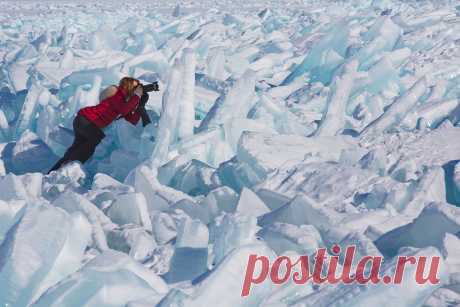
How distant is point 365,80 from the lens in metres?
4.20

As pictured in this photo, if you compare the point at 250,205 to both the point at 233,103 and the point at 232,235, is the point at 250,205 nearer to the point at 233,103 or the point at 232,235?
the point at 232,235

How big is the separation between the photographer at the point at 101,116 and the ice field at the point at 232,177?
10cm

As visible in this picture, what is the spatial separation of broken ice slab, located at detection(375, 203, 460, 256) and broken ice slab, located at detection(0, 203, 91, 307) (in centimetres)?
89

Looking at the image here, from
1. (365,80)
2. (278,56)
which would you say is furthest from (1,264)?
(278,56)

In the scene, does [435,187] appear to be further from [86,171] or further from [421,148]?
[86,171]

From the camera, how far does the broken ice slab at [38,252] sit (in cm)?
161

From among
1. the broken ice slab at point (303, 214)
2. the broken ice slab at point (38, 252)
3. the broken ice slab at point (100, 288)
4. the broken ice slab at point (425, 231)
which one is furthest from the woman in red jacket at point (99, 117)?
the broken ice slab at point (100, 288)

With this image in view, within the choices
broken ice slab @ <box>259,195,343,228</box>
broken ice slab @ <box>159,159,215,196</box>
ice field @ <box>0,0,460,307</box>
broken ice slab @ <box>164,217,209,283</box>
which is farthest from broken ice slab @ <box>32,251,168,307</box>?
broken ice slab @ <box>159,159,215,196</box>

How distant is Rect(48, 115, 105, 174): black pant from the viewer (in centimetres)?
323

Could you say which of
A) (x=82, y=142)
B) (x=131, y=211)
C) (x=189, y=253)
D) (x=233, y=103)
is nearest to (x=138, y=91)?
(x=82, y=142)

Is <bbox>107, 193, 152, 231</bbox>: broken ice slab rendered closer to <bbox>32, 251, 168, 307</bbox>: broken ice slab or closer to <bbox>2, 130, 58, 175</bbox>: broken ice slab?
<bbox>32, 251, 168, 307</bbox>: broken ice slab

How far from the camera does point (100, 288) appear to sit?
150 cm

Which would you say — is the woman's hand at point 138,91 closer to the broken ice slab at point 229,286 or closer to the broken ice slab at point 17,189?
the broken ice slab at point 17,189

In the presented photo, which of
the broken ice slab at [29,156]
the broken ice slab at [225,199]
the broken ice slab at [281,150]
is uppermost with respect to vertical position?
Answer: the broken ice slab at [225,199]
